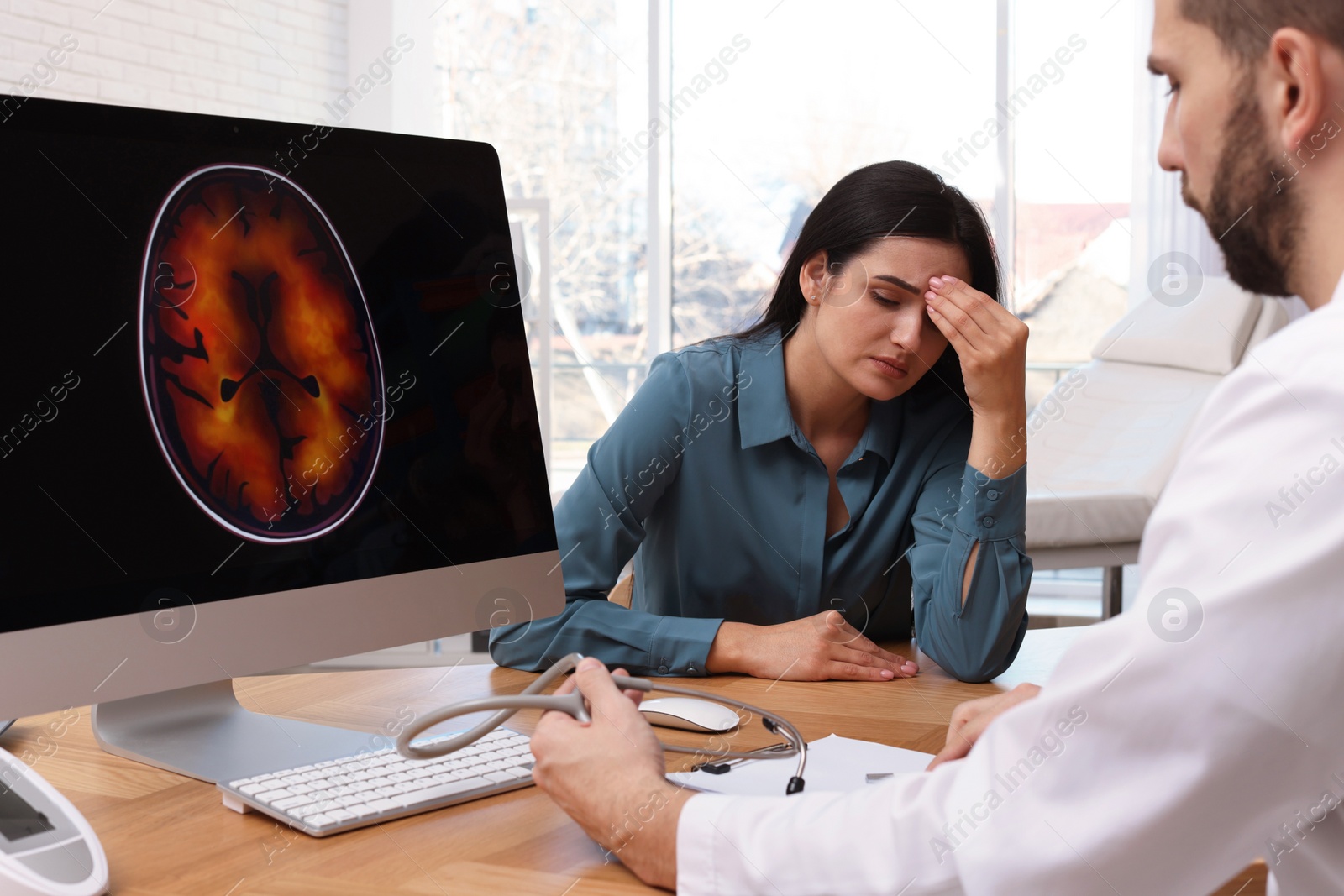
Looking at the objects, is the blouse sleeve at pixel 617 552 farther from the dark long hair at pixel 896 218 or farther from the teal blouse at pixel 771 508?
the dark long hair at pixel 896 218

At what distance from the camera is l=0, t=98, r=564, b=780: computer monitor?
79 cm

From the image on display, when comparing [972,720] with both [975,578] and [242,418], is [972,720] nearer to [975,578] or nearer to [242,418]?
[975,578]

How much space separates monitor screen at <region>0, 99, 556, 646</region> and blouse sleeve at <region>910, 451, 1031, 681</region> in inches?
21.8

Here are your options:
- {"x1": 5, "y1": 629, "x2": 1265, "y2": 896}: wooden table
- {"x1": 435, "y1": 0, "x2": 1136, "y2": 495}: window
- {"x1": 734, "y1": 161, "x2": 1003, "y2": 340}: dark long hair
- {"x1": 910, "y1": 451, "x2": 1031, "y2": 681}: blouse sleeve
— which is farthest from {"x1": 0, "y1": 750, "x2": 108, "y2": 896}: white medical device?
{"x1": 435, "y1": 0, "x2": 1136, "y2": 495}: window


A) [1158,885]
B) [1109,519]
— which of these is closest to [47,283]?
[1158,885]

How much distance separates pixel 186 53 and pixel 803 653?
14.0 ft

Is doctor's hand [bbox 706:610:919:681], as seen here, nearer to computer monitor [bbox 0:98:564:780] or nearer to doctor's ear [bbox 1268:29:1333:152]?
computer monitor [bbox 0:98:564:780]

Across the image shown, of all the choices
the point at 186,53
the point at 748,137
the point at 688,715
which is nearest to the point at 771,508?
the point at 688,715

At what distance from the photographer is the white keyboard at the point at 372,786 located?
785 millimetres

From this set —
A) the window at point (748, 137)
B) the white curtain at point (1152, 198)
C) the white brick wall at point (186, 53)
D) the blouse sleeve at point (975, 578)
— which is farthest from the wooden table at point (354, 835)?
the white curtain at point (1152, 198)

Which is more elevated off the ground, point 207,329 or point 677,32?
point 677,32

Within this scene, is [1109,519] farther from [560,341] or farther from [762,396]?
[560,341]

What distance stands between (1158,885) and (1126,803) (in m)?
0.05

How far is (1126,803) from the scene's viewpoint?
551 mm
